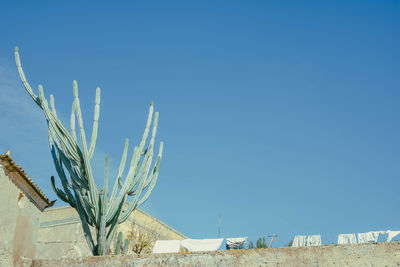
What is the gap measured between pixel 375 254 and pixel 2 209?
23.8 ft

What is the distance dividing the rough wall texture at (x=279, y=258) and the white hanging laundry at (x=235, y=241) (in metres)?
5.89

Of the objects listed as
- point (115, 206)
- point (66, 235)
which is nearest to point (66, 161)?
point (115, 206)

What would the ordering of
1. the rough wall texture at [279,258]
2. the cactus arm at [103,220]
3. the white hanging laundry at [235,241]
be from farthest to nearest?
the white hanging laundry at [235,241], the cactus arm at [103,220], the rough wall texture at [279,258]

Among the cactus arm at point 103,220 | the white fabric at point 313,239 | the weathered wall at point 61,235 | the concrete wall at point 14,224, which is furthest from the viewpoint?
the weathered wall at point 61,235

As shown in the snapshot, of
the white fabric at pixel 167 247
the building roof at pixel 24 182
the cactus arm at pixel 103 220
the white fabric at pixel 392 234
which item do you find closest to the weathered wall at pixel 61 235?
the white fabric at pixel 167 247

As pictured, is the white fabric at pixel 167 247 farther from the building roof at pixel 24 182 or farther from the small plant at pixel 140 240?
the small plant at pixel 140 240

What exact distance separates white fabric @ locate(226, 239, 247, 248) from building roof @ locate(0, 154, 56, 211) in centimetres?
563

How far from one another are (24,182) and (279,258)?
5.81m

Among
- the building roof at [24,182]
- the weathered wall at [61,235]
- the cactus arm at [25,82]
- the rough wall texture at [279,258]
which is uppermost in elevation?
the cactus arm at [25,82]

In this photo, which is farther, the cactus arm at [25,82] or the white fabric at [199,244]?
the white fabric at [199,244]

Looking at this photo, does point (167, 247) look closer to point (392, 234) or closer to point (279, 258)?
point (279, 258)

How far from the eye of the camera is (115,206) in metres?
11.1

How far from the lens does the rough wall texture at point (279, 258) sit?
8852mm

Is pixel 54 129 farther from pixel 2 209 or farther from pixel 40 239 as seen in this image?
pixel 40 239
